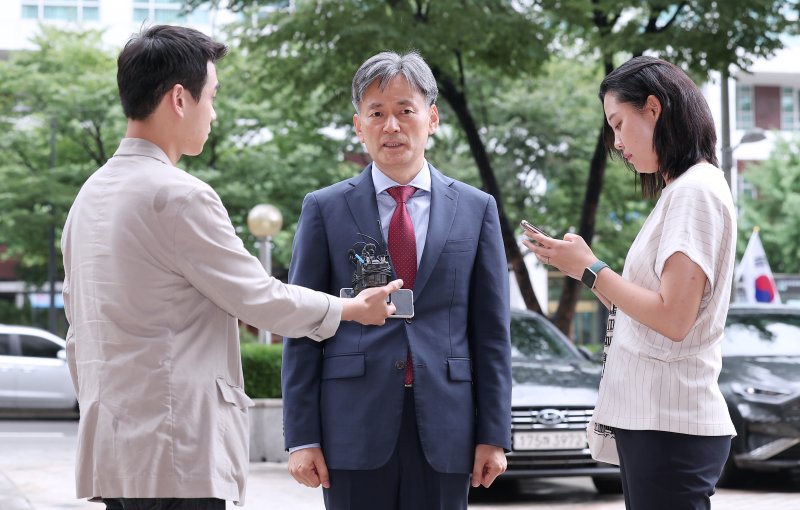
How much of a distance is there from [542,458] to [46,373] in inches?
510

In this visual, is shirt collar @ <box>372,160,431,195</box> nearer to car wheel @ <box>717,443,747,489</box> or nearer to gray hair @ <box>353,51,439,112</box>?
gray hair @ <box>353,51,439,112</box>

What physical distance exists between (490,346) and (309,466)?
0.65 metres

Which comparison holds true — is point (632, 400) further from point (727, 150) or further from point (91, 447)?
point (727, 150)

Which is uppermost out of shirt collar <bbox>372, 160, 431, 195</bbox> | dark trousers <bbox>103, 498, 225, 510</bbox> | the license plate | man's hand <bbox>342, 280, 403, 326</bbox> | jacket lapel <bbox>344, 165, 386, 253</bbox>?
shirt collar <bbox>372, 160, 431, 195</bbox>

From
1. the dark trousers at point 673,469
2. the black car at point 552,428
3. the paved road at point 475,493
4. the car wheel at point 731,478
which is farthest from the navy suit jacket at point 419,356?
the car wheel at point 731,478

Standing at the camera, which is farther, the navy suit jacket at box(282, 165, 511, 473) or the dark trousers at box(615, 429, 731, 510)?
the navy suit jacket at box(282, 165, 511, 473)

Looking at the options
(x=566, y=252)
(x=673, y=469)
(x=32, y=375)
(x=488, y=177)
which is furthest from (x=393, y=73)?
(x=32, y=375)

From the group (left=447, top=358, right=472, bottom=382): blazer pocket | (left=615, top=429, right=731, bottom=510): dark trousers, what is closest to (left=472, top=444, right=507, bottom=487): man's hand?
(left=447, top=358, right=472, bottom=382): blazer pocket

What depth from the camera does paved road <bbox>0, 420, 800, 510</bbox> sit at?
8812mm

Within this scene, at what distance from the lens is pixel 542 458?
8688mm

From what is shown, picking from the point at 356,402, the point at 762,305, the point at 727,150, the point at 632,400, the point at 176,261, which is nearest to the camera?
the point at 176,261

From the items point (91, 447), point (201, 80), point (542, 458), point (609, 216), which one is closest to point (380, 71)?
point (201, 80)

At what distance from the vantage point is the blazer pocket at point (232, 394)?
284cm

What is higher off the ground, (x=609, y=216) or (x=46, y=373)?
(x=609, y=216)
